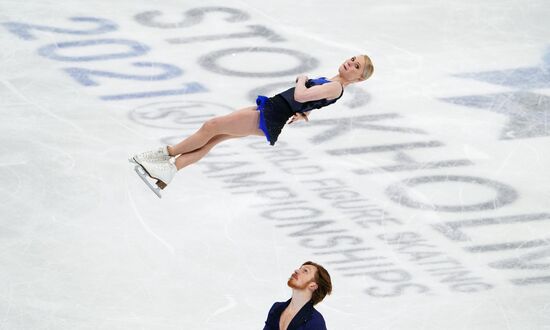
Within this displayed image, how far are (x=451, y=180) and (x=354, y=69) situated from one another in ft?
15.2

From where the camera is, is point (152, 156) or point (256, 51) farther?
point (256, 51)

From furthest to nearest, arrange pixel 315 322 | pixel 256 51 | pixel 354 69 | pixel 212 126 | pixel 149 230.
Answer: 1. pixel 256 51
2. pixel 149 230
3. pixel 212 126
4. pixel 354 69
5. pixel 315 322

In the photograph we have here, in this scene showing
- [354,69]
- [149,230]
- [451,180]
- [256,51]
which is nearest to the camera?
[354,69]

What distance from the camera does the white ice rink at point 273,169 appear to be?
37.0 feet

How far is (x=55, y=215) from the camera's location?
12234 mm

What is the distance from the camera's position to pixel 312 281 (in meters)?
7.79

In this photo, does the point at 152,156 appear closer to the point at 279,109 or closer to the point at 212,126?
the point at 212,126

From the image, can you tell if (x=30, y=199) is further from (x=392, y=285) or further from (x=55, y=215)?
(x=392, y=285)

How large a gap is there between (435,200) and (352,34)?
455cm

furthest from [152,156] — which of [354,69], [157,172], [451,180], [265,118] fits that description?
[451,180]

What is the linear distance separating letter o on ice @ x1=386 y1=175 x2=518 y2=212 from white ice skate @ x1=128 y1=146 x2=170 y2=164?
13.9 ft

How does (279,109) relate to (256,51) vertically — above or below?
below

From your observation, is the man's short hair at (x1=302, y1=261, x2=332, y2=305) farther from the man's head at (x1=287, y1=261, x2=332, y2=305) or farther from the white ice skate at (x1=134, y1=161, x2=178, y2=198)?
the white ice skate at (x1=134, y1=161, x2=178, y2=198)

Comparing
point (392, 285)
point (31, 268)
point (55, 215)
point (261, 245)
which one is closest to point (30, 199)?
point (55, 215)
